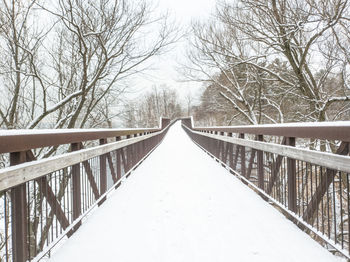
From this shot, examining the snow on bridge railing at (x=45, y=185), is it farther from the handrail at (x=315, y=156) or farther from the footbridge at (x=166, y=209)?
the handrail at (x=315, y=156)

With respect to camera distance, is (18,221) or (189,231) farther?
(189,231)

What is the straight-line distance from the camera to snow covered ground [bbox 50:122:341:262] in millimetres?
2170

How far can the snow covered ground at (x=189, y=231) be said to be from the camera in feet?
7.12

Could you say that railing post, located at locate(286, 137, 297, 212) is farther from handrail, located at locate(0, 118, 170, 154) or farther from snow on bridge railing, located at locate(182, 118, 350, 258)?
handrail, located at locate(0, 118, 170, 154)

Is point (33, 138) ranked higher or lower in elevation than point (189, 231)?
higher

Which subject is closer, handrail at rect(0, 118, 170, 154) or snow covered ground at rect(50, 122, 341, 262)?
handrail at rect(0, 118, 170, 154)

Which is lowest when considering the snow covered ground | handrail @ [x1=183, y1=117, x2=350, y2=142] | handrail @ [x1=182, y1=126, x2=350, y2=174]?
the snow covered ground

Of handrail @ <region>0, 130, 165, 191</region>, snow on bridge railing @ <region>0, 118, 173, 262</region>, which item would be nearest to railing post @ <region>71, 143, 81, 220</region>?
snow on bridge railing @ <region>0, 118, 173, 262</region>

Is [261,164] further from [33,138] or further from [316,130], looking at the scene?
[33,138]

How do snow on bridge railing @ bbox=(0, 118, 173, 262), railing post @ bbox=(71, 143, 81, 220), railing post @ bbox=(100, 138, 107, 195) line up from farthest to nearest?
railing post @ bbox=(100, 138, 107, 195)
railing post @ bbox=(71, 143, 81, 220)
snow on bridge railing @ bbox=(0, 118, 173, 262)

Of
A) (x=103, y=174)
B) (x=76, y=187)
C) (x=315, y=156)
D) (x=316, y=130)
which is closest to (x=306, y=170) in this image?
(x=315, y=156)

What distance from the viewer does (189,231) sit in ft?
8.61

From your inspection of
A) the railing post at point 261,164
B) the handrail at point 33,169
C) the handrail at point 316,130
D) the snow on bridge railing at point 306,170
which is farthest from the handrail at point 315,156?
the handrail at point 33,169

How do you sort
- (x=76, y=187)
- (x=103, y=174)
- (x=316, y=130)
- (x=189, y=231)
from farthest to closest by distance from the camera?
(x=103, y=174) → (x=76, y=187) → (x=189, y=231) → (x=316, y=130)
